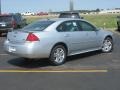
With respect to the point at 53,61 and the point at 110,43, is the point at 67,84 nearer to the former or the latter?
the point at 53,61

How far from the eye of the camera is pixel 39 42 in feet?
35.3

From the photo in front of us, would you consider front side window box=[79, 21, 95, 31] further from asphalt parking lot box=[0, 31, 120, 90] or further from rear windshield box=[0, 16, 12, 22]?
rear windshield box=[0, 16, 12, 22]

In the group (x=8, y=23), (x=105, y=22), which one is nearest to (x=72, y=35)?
(x=8, y=23)

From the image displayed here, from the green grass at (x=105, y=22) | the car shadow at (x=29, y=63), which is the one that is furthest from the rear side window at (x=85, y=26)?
the green grass at (x=105, y=22)

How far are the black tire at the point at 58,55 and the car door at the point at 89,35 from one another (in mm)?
1204

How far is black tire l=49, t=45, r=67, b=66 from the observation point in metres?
11.1

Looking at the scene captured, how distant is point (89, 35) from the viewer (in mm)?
12703

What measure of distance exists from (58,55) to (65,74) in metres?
1.69

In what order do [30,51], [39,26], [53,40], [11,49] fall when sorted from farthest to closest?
[39,26]
[11,49]
[53,40]
[30,51]

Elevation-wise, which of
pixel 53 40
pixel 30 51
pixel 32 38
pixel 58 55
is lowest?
pixel 58 55

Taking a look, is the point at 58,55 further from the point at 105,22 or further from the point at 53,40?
the point at 105,22

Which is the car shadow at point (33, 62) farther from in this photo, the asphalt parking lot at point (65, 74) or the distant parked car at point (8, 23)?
A: the distant parked car at point (8, 23)

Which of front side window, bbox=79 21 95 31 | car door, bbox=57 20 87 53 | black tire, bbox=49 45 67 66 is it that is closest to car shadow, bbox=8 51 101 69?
black tire, bbox=49 45 67 66

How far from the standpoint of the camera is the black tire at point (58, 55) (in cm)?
1115
